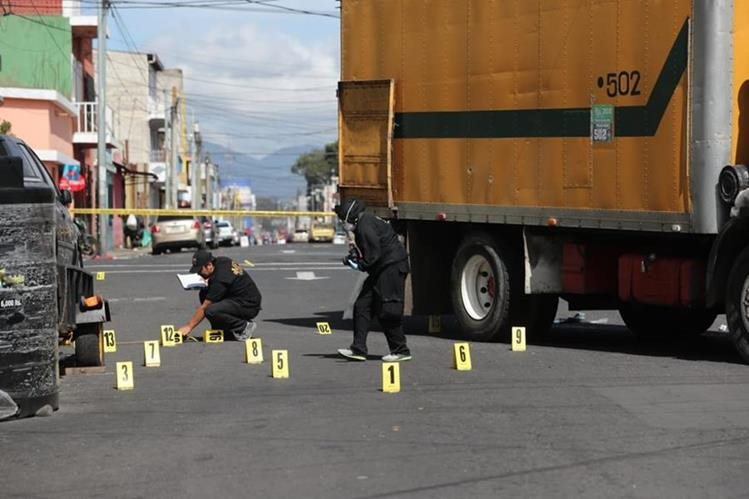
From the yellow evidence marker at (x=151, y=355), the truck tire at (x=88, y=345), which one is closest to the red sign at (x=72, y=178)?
the yellow evidence marker at (x=151, y=355)

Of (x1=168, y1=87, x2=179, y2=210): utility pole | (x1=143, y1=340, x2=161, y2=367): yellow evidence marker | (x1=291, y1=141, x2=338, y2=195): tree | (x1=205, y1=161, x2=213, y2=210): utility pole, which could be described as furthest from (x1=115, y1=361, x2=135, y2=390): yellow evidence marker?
(x1=291, y1=141, x2=338, y2=195): tree

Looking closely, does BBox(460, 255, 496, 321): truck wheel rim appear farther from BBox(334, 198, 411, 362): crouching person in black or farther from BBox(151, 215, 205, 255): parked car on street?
BBox(151, 215, 205, 255): parked car on street

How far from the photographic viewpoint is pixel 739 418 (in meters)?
9.80

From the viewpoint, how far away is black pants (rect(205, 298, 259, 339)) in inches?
643

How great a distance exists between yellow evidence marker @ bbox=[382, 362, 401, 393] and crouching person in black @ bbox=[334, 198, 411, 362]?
2141mm

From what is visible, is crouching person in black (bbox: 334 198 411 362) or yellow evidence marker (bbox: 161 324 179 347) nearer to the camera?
crouching person in black (bbox: 334 198 411 362)

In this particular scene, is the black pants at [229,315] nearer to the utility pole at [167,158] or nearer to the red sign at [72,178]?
the red sign at [72,178]

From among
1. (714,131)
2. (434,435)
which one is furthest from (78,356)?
(714,131)

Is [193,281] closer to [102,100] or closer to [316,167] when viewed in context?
[102,100]

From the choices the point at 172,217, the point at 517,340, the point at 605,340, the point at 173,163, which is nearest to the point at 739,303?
the point at 517,340

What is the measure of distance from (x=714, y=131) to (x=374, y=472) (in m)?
6.16

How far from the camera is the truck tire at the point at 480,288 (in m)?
15.8

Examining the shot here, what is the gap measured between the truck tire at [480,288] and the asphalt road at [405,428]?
69 centimetres

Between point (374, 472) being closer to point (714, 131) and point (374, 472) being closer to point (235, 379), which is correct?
point (235, 379)
